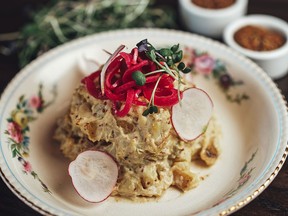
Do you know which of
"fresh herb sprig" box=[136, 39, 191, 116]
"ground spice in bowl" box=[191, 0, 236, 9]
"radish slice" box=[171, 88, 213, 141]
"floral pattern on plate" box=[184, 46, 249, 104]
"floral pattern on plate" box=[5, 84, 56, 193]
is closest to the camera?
"fresh herb sprig" box=[136, 39, 191, 116]

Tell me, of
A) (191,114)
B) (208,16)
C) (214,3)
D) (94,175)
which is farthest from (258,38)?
(94,175)

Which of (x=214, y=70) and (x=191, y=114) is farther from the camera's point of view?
(x=214, y=70)

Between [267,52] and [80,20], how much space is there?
188 centimetres

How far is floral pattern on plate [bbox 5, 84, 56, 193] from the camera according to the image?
3.22 meters

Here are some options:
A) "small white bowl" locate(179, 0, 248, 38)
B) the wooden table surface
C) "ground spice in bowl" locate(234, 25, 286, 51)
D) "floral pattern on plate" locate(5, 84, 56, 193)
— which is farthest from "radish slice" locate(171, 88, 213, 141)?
"small white bowl" locate(179, 0, 248, 38)

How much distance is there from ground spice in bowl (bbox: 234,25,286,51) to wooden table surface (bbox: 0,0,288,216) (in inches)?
12.7

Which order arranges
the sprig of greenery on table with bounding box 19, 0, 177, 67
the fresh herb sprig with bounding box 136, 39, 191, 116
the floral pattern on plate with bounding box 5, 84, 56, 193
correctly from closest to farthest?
the fresh herb sprig with bounding box 136, 39, 191, 116 < the floral pattern on plate with bounding box 5, 84, 56, 193 < the sprig of greenery on table with bounding box 19, 0, 177, 67

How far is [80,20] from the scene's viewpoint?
4840 mm

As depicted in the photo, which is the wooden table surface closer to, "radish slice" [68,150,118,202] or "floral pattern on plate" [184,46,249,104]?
"radish slice" [68,150,118,202]

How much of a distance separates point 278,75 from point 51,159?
2182mm

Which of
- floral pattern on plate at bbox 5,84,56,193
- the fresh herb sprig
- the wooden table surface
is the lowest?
the wooden table surface

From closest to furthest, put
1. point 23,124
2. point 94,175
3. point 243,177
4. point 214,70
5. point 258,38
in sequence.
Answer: point 94,175
point 243,177
point 23,124
point 214,70
point 258,38

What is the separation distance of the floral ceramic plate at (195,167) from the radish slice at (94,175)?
0.33ft

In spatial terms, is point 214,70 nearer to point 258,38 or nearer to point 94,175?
point 258,38
